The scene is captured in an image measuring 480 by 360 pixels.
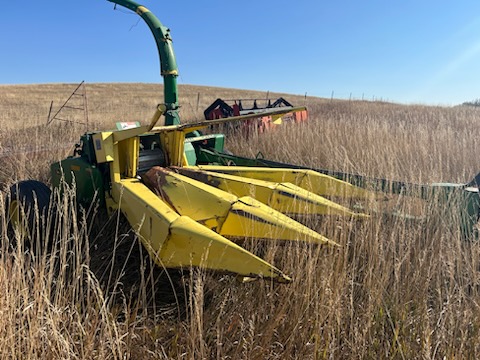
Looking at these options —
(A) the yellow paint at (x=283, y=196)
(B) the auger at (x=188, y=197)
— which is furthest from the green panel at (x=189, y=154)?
(A) the yellow paint at (x=283, y=196)

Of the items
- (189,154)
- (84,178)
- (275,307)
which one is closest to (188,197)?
(275,307)

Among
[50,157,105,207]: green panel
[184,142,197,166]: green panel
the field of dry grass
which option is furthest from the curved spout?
the field of dry grass

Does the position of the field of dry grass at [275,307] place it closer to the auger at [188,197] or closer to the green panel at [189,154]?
the auger at [188,197]

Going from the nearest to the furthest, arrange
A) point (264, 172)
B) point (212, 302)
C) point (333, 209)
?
point (212, 302) < point (333, 209) < point (264, 172)

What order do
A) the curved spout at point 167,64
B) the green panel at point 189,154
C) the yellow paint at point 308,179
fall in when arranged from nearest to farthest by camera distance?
the yellow paint at point 308,179 → the green panel at point 189,154 → the curved spout at point 167,64

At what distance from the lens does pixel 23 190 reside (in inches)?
116

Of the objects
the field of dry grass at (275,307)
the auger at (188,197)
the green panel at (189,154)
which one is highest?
the green panel at (189,154)

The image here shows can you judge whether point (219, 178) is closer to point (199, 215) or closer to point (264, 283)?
point (199, 215)

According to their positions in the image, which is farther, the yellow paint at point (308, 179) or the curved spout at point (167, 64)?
the curved spout at point (167, 64)

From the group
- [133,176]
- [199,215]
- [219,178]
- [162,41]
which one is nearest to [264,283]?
[199,215]

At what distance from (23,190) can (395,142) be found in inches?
206

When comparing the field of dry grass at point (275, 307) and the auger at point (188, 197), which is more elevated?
the auger at point (188, 197)

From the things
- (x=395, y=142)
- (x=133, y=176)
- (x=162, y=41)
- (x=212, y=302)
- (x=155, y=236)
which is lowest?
(x=212, y=302)

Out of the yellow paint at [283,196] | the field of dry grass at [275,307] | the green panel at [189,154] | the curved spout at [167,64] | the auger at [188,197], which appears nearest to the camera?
the field of dry grass at [275,307]
